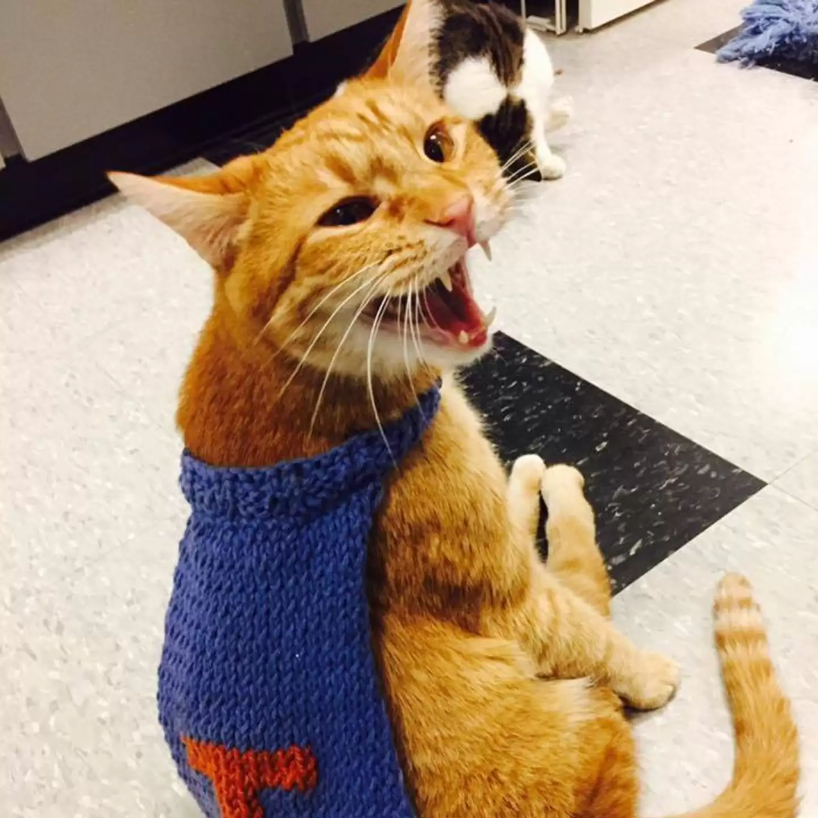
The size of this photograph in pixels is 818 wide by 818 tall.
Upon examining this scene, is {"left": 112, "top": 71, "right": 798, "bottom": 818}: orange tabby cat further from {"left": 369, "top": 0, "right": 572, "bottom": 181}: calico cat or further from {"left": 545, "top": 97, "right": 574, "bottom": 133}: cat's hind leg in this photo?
{"left": 545, "top": 97, "right": 574, "bottom": 133}: cat's hind leg

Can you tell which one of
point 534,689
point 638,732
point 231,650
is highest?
point 231,650

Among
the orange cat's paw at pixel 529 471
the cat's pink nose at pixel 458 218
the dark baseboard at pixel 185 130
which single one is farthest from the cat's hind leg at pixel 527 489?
the dark baseboard at pixel 185 130

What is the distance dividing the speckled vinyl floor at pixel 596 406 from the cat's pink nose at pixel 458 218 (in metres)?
0.57

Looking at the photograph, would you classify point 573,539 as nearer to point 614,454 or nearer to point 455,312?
point 614,454

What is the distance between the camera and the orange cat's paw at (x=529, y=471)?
1.21 metres

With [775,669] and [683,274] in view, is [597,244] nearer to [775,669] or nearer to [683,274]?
[683,274]

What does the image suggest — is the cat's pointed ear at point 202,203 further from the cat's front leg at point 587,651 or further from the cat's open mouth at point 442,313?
the cat's front leg at point 587,651

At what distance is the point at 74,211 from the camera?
2117 mm

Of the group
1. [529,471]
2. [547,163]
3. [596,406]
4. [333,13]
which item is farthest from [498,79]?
Answer: [529,471]

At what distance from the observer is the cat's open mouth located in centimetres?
73

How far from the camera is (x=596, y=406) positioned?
135 centimetres

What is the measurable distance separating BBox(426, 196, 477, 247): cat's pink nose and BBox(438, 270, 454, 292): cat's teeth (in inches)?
1.7

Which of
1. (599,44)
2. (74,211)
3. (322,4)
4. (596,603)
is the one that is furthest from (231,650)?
(599,44)

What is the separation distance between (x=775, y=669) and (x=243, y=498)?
618mm
